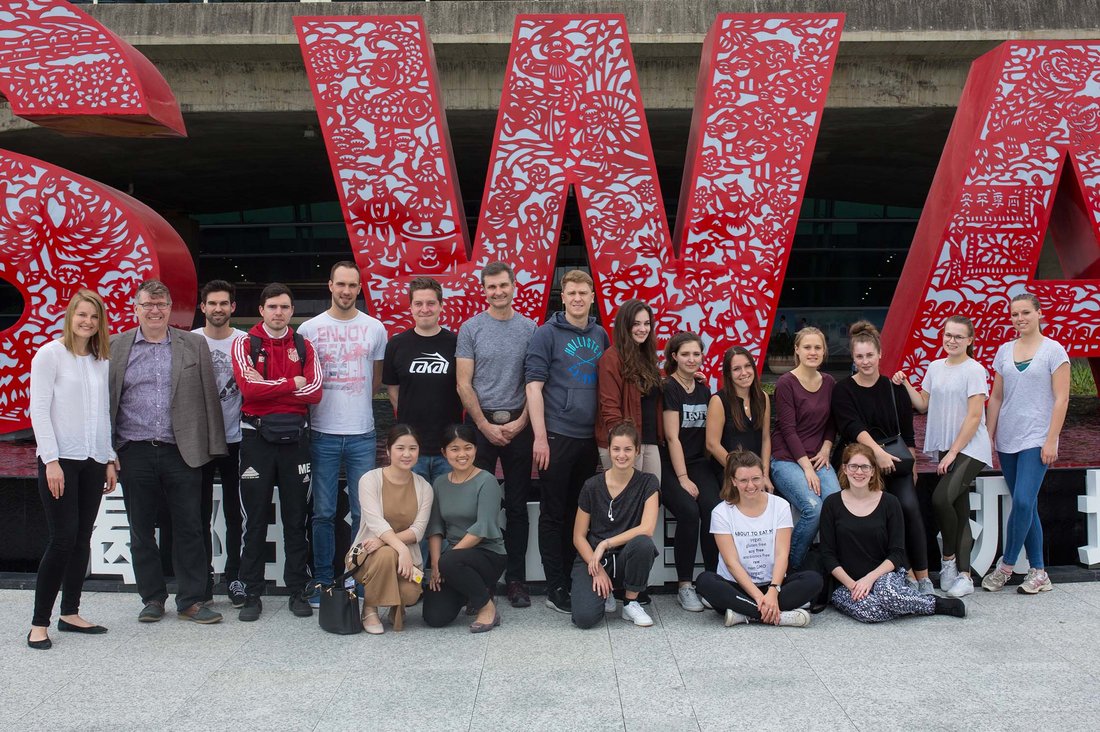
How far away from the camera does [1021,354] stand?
4777 millimetres

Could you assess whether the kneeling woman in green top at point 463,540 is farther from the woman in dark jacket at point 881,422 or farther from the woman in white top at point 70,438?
the woman in dark jacket at point 881,422

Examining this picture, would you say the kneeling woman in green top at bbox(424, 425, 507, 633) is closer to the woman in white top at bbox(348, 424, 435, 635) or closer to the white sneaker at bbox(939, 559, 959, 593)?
the woman in white top at bbox(348, 424, 435, 635)

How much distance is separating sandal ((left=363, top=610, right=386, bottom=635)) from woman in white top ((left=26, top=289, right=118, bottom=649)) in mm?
1332

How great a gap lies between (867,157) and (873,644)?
1364cm

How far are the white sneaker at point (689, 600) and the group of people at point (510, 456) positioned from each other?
0.02m

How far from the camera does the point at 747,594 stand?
4.26 metres

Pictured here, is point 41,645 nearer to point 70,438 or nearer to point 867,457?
point 70,438

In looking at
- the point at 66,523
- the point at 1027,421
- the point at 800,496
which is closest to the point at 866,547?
the point at 800,496

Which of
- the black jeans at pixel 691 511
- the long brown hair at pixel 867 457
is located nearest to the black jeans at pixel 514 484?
the black jeans at pixel 691 511

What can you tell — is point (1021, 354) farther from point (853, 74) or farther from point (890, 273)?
point (890, 273)

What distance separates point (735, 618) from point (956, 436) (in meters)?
1.63

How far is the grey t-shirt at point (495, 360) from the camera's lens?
180 inches

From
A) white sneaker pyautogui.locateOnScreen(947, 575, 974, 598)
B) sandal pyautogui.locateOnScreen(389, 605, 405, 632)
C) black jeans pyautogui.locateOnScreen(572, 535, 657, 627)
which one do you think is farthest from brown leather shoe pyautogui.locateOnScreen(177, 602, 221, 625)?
white sneaker pyautogui.locateOnScreen(947, 575, 974, 598)

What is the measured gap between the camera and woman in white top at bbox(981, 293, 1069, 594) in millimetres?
4684
